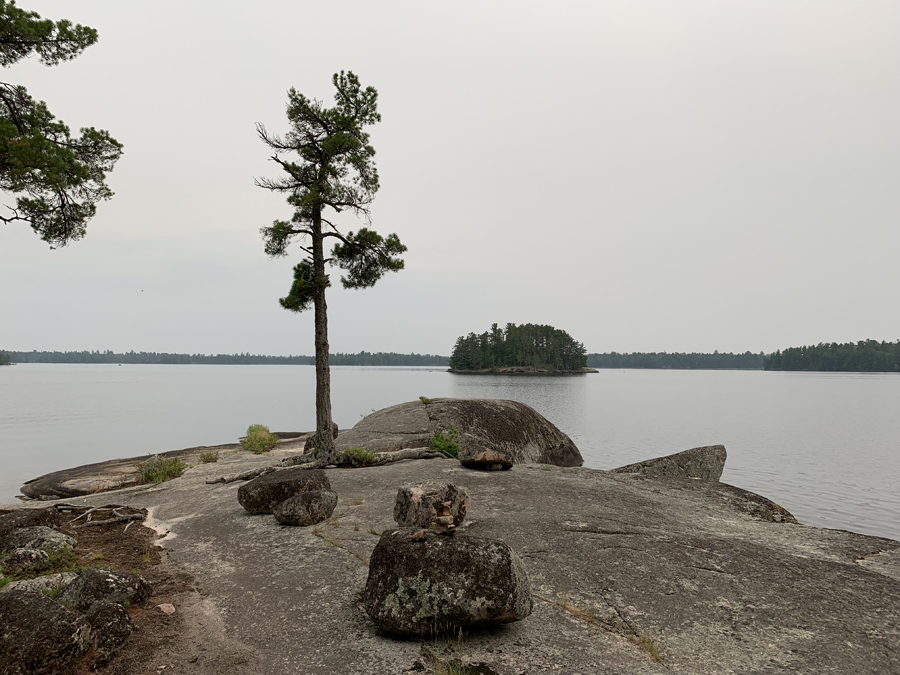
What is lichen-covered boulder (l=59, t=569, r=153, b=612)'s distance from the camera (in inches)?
214

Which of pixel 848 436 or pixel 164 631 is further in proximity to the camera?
pixel 848 436

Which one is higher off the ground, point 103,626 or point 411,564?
point 411,564

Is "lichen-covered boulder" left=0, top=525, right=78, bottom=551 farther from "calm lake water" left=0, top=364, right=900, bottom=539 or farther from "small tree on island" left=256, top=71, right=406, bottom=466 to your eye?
"calm lake water" left=0, top=364, right=900, bottom=539

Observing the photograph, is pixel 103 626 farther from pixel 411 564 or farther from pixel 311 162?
pixel 311 162

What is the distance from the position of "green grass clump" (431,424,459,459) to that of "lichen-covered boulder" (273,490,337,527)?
313 inches

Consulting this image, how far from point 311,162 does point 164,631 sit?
14.6 metres

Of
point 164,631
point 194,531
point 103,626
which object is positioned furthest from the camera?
point 194,531

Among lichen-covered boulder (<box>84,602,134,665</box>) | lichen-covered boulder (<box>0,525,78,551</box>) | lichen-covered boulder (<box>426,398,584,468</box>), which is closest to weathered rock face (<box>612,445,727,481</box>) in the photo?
lichen-covered boulder (<box>426,398,584,468</box>)

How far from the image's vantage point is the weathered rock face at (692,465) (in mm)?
15617

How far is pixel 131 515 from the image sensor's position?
1091 centimetres

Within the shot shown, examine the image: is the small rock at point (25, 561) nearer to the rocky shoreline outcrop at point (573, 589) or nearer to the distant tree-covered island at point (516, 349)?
the rocky shoreline outcrop at point (573, 589)

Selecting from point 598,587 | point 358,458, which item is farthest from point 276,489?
point 598,587

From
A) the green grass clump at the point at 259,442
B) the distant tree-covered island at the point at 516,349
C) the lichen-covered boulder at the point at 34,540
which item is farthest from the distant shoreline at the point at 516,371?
the lichen-covered boulder at the point at 34,540

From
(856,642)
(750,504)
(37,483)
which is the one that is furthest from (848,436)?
(37,483)
